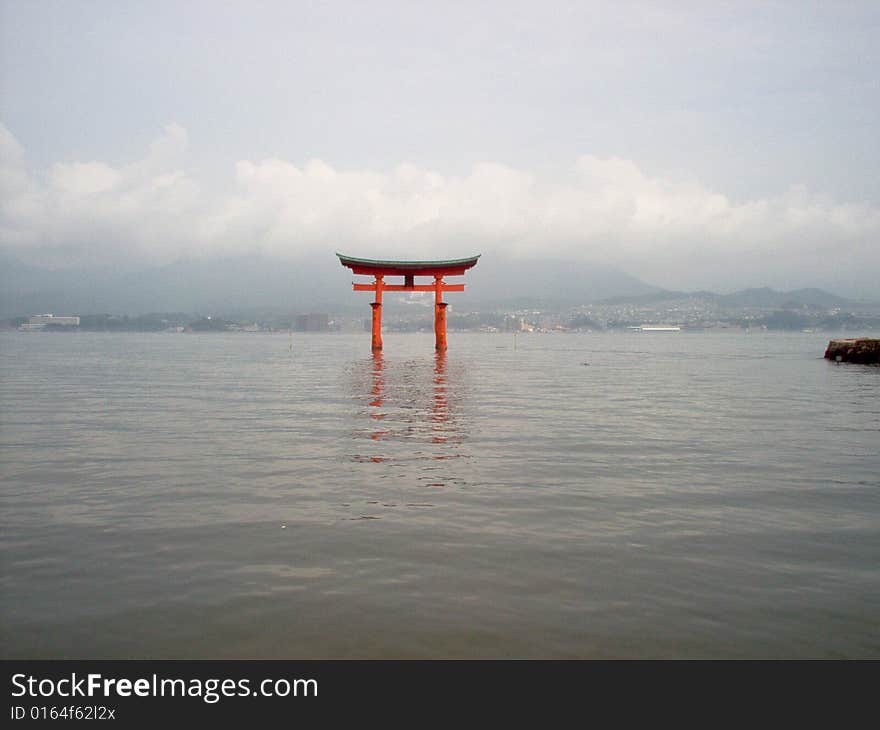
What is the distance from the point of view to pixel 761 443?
1178 centimetres

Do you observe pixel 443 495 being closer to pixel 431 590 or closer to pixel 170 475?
pixel 431 590

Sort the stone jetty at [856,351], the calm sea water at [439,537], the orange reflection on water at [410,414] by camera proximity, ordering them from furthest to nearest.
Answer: the stone jetty at [856,351] → the orange reflection on water at [410,414] → the calm sea water at [439,537]

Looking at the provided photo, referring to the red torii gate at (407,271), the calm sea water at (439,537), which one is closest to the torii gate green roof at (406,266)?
the red torii gate at (407,271)

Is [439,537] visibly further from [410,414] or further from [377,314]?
[377,314]

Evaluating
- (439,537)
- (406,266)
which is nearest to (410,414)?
(439,537)

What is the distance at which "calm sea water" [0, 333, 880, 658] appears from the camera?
172 inches

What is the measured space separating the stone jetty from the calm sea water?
26057 millimetres

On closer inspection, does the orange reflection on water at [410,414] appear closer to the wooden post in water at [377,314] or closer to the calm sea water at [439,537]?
the calm sea water at [439,537]

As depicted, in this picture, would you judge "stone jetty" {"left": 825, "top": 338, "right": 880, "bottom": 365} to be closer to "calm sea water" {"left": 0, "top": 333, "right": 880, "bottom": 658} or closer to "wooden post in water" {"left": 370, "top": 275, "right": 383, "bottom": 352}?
"calm sea water" {"left": 0, "top": 333, "right": 880, "bottom": 658}

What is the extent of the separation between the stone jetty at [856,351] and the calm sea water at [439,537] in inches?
1026

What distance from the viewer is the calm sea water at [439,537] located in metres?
4.37
